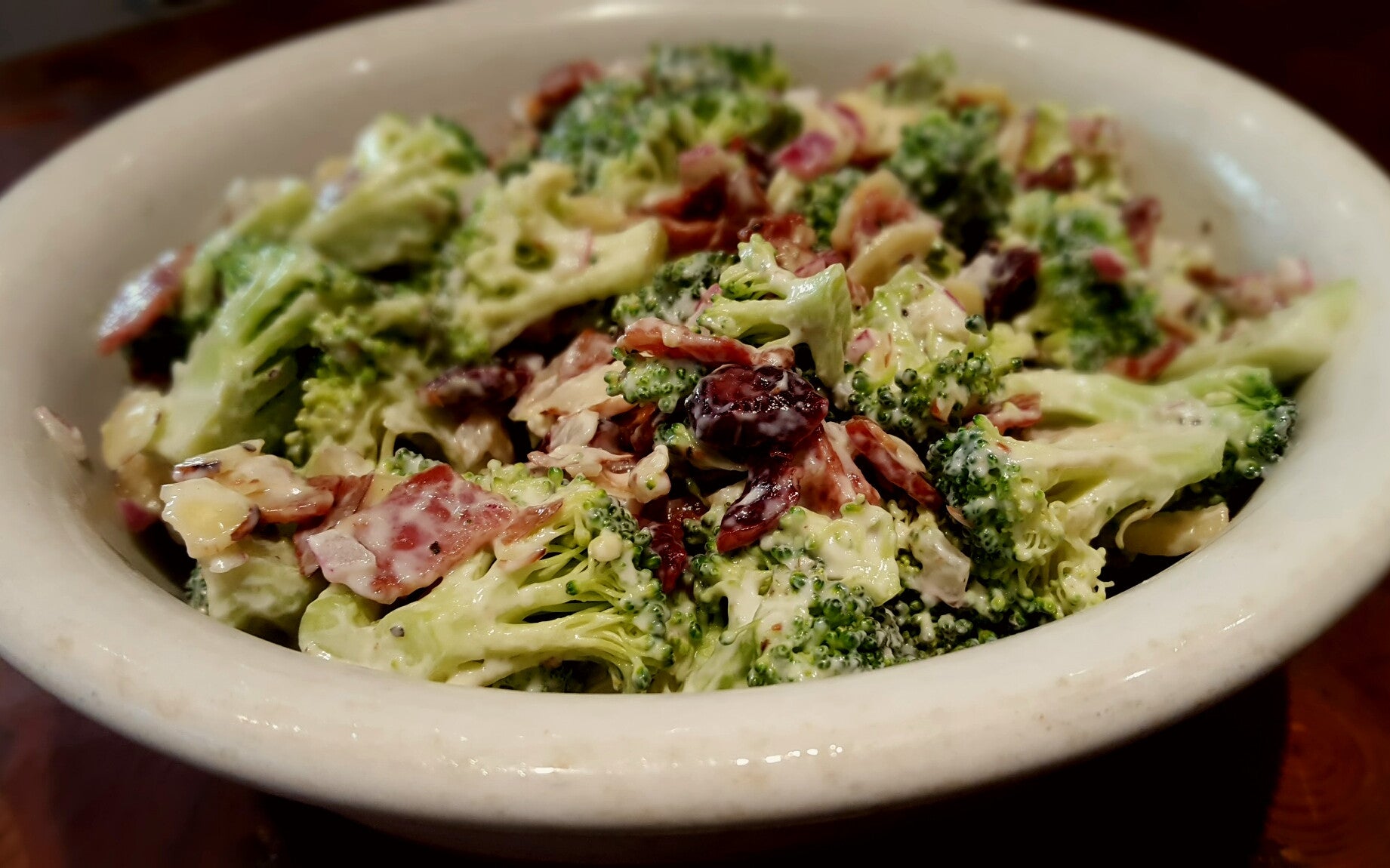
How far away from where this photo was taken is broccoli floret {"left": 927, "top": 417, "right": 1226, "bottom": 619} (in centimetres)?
99

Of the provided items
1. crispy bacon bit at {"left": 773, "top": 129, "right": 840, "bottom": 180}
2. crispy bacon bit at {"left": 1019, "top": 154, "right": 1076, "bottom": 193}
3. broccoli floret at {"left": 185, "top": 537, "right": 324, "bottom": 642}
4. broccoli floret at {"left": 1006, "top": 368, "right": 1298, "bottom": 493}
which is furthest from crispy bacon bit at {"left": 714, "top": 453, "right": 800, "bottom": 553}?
crispy bacon bit at {"left": 1019, "top": 154, "right": 1076, "bottom": 193}

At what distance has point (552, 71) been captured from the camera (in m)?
1.98

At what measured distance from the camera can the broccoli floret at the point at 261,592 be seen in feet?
3.35

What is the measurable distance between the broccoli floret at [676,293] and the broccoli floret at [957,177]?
418mm

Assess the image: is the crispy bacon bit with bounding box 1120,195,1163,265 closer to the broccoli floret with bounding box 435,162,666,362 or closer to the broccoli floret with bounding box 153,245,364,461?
the broccoli floret with bounding box 435,162,666,362

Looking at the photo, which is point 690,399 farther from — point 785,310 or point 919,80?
point 919,80

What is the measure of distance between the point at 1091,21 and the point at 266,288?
1637mm

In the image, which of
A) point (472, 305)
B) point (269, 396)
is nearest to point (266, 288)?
point (269, 396)

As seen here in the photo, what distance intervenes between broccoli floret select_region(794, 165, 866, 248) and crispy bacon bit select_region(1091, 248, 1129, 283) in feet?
1.18

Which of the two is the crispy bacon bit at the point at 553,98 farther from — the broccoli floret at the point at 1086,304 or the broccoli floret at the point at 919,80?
the broccoli floret at the point at 1086,304

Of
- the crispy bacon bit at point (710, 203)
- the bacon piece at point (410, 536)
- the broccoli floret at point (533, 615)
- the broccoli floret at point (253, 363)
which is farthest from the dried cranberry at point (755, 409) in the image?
the broccoli floret at point (253, 363)

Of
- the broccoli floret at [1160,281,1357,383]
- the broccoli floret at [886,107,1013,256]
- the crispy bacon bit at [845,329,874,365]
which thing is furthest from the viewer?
the broccoli floret at [886,107,1013,256]

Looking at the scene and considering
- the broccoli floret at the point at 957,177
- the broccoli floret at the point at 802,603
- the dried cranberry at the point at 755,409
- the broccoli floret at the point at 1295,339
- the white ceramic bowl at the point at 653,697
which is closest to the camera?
the white ceramic bowl at the point at 653,697

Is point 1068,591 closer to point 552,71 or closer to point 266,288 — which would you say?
point 266,288
